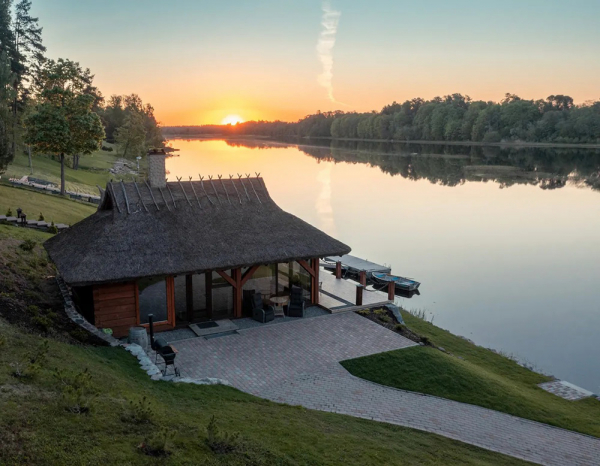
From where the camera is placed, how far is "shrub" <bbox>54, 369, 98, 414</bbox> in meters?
9.32

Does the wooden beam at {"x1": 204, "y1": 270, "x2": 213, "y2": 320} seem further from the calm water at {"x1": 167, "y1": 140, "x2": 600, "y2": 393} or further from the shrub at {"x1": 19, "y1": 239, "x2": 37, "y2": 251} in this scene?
the calm water at {"x1": 167, "y1": 140, "x2": 600, "y2": 393}

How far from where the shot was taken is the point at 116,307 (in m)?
17.9

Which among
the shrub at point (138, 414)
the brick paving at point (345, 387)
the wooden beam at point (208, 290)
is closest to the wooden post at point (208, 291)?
the wooden beam at point (208, 290)

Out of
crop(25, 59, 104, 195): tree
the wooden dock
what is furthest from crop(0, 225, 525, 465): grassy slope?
crop(25, 59, 104, 195): tree

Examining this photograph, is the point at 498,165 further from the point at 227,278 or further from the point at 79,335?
the point at 79,335

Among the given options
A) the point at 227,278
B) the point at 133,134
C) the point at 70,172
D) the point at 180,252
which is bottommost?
the point at 227,278

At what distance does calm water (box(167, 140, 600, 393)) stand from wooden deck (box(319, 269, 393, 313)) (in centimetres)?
440

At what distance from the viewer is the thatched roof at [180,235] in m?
17.8

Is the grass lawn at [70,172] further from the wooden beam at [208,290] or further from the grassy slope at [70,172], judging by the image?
the wooden beam at [208,290]

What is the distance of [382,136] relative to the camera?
7111 inches

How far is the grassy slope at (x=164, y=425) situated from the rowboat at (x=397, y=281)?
696 inches

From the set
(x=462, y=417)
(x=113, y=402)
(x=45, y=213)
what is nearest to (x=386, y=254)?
(x=45, y=213)

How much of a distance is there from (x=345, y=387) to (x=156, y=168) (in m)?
11.4

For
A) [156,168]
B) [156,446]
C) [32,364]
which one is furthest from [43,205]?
[156,446]
